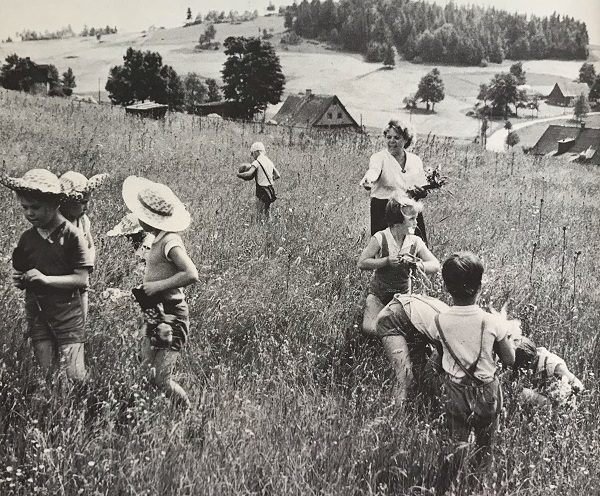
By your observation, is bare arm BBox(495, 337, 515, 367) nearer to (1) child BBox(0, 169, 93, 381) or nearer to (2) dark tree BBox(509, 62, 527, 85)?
(1) child BBox(0, 169, 93, 381)

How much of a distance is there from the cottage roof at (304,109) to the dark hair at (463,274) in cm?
407

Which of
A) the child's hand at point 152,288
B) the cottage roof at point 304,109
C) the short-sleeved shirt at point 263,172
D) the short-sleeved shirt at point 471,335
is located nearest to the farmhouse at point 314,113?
the cottage roof at point 304,109

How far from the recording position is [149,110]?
6.96 meters

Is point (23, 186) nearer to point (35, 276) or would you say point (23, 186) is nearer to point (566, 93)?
point (35, 276)

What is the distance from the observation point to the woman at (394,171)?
14.1ft

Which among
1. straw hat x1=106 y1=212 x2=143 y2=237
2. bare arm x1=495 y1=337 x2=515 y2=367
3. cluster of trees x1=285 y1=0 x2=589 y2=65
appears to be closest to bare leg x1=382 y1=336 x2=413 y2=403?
bare arm x1=495 y1=337 x2=515 y2=367

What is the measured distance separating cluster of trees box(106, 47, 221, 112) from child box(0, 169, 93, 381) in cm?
306

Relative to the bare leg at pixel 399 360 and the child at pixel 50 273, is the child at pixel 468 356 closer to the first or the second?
the bare leg at pixel 399 360

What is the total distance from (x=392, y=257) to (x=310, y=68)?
278cm

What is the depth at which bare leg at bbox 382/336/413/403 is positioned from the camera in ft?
9.78

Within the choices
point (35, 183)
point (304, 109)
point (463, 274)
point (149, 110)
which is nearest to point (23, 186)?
point (35, 183)

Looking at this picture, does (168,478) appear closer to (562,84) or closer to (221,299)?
(221,299)

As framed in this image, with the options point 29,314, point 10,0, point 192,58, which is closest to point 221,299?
point 29,314

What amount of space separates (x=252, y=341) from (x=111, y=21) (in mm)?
2599
